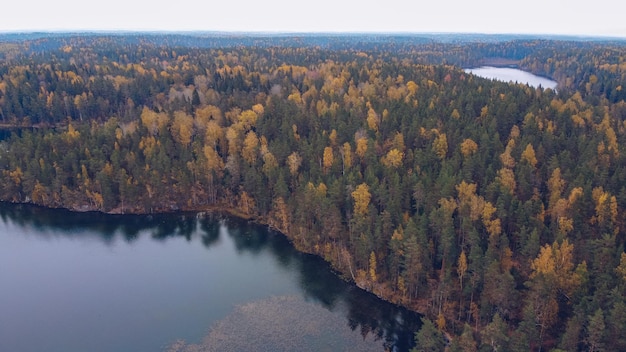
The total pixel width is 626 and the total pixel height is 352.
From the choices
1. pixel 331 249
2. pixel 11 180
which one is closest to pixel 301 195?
pixel 331 249

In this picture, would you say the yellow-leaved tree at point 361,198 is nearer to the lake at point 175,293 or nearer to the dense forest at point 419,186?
the dense forest at point 419,186

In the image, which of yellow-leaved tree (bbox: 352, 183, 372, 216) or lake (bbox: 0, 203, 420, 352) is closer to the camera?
lake (bbox: 0, 203, 420, 352)

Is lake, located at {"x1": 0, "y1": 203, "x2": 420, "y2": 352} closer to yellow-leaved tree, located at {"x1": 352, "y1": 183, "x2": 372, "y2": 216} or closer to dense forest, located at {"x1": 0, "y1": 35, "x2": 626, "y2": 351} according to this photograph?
dense forest, located at {"x1": 0, "y1": 35, "x2": 626, "y2": 351}

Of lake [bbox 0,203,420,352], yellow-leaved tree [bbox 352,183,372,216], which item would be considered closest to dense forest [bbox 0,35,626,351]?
yellow-leaved tree [bbox 352,183,372,216]

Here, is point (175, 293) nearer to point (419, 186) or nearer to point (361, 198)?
point (361, 198)

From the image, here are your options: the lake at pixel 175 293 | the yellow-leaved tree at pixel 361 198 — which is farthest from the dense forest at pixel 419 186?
the lake at pixel 175 293

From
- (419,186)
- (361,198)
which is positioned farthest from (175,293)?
(419,186)

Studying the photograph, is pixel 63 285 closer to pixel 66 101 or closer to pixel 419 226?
pixel 419 226
